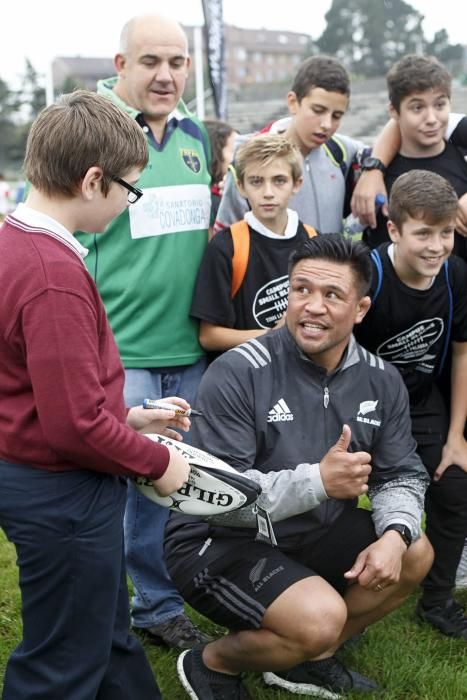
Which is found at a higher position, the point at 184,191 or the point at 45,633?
the point at 184,191

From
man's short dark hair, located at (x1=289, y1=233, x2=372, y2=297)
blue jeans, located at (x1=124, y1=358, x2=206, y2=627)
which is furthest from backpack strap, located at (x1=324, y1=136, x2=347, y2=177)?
blue jeans, located at (x1=124, y1=358, x2=206, y2=627)

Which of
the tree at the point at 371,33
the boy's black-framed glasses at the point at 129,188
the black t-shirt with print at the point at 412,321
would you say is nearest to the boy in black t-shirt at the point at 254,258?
the black t-shirt with print at the point at 412,321

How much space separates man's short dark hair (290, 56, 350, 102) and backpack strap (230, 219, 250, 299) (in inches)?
36.1

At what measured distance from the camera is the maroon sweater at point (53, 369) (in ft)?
7.22

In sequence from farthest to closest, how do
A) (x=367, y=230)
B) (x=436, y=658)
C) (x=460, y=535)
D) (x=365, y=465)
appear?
(x=367, y=230), (x=460, y=535), (x=436, y=658), (x=365, y=465)

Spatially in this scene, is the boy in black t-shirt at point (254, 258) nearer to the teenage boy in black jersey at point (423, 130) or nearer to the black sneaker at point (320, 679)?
the teenage boy in black jersey at point (423, 130)

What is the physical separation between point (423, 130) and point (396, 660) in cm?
235

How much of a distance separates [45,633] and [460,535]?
218 centimetres

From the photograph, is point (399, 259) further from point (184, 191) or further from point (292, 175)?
point (184, 191)

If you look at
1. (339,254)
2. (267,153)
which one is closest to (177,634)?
(339,254)

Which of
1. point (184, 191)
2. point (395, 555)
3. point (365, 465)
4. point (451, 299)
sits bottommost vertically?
point (395, 555)

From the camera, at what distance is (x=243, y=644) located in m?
3.14

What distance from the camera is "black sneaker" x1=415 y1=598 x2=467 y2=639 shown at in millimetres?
3902

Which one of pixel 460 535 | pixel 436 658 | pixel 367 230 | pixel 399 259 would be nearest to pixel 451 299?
pixel 399 259
